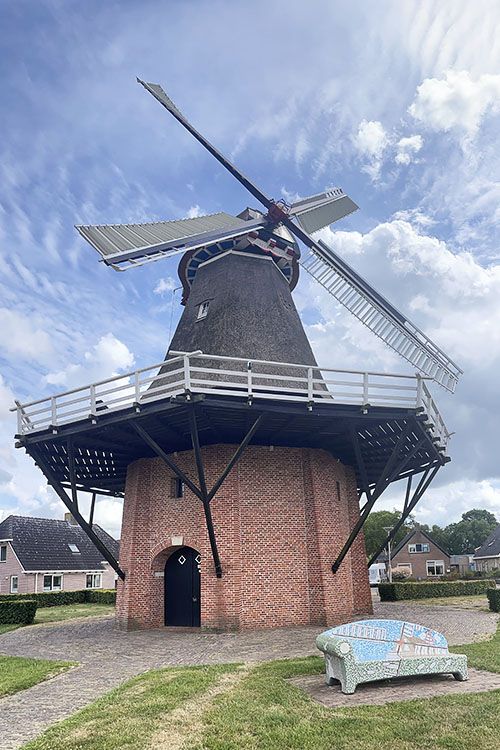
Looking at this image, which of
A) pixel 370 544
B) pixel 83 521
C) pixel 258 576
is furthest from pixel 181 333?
pixel 370 544

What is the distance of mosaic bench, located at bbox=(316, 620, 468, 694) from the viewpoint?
7.63m

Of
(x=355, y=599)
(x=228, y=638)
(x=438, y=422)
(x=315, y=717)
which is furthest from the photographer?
(x=355, y=599)

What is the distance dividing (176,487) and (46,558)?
2382 cm

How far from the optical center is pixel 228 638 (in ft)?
44.2

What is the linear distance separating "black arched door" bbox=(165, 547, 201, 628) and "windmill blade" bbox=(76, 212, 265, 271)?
8.31 metres

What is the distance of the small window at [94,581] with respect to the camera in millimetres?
38969

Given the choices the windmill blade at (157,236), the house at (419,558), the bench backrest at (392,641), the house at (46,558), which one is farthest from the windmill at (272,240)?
the house at (419,558)

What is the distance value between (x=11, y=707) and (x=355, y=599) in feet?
40.6

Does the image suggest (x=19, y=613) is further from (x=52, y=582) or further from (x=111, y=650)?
(x=52, y=582)

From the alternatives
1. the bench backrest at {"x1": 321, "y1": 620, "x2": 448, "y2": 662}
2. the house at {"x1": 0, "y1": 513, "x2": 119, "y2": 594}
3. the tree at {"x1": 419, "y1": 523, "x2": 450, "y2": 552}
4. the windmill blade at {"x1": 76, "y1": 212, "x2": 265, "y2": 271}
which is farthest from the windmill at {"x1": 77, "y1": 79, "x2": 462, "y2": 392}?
the tree at {"x1": 419, "y1": 523, "x2": 450, "y2": 552}

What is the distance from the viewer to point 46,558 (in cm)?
3609

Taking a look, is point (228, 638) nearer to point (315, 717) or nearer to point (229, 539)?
point (229, 539)

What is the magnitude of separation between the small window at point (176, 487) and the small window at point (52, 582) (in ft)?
76.5

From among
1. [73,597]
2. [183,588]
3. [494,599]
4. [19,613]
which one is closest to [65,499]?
[183,588]
